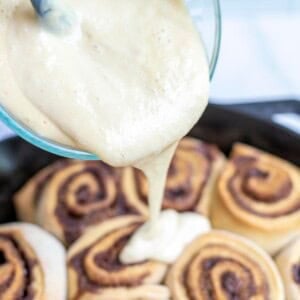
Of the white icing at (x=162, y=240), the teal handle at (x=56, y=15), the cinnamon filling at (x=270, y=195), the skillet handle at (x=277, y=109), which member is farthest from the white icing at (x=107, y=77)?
the skillet handle at (x=277, y=109)

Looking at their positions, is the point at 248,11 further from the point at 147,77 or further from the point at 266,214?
the point at 147,77

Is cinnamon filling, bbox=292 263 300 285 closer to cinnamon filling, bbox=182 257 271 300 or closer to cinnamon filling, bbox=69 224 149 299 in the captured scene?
cinnamon filling, bbox=182 257 271 300

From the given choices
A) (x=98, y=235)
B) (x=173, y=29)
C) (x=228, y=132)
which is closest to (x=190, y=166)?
(x=228, y=132)

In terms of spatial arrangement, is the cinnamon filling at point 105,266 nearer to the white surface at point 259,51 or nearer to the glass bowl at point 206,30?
the glass bowl at point 206,30

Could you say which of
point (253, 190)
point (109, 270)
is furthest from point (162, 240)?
point (253, 190)

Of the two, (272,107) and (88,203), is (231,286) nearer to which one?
(88,203)

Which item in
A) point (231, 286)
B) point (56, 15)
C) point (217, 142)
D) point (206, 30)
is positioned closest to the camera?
point (56, 15)
